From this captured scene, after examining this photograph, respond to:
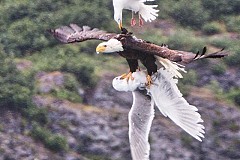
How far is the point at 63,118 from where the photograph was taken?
2552 centimetres

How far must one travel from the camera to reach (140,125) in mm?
12188

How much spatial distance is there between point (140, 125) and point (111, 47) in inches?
60.6

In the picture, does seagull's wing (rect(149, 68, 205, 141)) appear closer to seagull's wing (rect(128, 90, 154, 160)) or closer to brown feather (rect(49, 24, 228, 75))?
brown feather (rect(49, 24, 228, 75))

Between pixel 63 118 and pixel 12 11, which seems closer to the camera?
pixel 63 118

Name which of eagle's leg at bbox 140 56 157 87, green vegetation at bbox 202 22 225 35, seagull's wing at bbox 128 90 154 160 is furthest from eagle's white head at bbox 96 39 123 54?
green vegetation at bbox 202 22 225 35

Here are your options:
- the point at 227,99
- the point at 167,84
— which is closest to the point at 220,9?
the point at 227,99

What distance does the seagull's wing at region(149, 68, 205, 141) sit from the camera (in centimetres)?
1161

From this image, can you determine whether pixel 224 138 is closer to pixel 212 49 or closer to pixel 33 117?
pixel 212 49

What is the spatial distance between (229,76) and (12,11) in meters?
7.28

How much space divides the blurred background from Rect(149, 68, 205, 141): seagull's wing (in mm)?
13334

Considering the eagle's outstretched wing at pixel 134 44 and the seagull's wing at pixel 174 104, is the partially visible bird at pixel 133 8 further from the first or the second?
the seagull's wing at pixel 174 104

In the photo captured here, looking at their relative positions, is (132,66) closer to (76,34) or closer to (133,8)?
(76,34)

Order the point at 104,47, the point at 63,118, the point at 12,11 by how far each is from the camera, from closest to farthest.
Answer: the point at 104,47 → the point at 63,118 → the point at 12,11

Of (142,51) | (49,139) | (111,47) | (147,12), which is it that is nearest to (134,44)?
(142,51)
